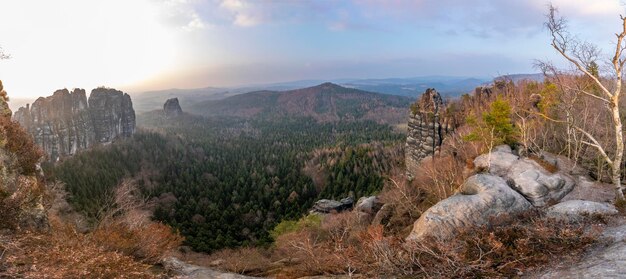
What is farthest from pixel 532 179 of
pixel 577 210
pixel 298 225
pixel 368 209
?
pixel 298 225

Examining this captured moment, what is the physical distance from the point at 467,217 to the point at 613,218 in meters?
6.67

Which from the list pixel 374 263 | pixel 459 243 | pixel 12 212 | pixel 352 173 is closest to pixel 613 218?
pixel 459 243

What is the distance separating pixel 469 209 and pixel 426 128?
55.6 metres

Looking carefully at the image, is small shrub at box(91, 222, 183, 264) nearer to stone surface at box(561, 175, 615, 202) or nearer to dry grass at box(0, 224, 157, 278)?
dry grass at box(0, 224, 157, 278)

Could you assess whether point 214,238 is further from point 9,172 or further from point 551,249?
point 551,249

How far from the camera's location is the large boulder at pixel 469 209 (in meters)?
16.9

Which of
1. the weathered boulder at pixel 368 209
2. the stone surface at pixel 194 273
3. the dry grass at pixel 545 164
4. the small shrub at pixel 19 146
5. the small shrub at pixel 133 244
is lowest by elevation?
the weathered boulder at pixel 368 209

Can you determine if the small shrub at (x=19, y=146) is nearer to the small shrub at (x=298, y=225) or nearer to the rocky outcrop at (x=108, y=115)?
the small shrub at (x=298, y=225)

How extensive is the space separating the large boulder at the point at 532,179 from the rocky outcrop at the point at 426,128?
40.3 metres

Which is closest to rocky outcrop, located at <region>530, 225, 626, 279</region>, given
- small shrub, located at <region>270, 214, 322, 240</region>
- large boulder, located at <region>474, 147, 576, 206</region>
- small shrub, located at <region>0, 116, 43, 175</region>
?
large boulder, located at <region>474, 147, 576, 206</region>

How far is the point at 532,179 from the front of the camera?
2448 cm

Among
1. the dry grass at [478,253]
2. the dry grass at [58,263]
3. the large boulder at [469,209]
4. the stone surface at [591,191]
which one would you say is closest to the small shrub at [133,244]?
the dry grass at [58,263]

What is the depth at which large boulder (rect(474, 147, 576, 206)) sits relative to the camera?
23.6 m

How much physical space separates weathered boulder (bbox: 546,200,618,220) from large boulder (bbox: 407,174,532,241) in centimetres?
190
